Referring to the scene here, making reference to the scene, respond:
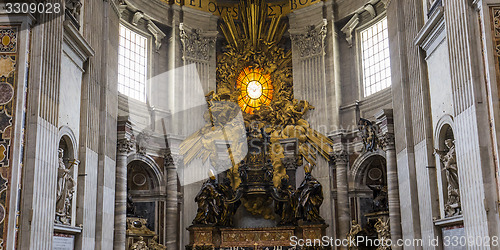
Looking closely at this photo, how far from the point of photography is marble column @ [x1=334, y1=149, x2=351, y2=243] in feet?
61.8

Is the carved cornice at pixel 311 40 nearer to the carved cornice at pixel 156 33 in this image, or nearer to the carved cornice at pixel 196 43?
the carved cornice at pixel 196 43

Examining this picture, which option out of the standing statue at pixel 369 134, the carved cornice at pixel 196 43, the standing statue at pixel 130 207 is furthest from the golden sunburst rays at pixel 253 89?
the standing statue at pixel 130 207

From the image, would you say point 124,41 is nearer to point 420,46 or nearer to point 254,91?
point 254,91

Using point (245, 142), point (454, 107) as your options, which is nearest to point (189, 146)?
point (245, 142)

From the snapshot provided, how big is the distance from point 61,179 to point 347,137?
1064 centimetres

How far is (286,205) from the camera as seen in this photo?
19016 mm

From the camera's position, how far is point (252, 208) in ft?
64.4

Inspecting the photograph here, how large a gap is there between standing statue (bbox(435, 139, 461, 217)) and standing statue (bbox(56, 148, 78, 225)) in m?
8.23

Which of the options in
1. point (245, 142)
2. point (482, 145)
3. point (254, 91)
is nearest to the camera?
point (482, 145)

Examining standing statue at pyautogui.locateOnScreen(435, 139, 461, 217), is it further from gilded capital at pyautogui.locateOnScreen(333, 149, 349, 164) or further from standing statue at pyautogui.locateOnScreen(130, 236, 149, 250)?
standing statue at pyautogui.locateOnScreen(130, 236, 149, 250)

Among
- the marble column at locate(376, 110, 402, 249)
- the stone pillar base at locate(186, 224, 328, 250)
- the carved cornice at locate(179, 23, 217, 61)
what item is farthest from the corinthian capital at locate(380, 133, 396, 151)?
the carved cornice at locate(179, 23, 217, 61)

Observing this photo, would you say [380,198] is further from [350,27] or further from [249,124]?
[350,27]

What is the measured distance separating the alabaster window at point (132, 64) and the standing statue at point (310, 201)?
259 inches

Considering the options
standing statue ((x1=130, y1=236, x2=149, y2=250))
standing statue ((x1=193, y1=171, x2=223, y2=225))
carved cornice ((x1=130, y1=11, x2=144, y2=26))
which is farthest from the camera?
carved cornice ((x1=130, y1=11, x2=144, y2=26))
